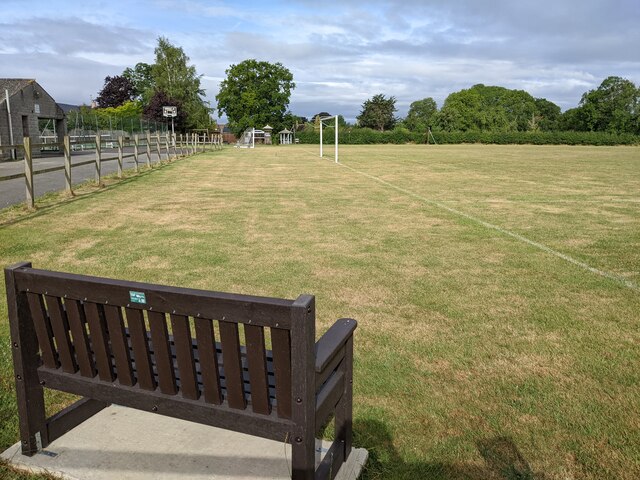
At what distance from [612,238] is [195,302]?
833 centimetres

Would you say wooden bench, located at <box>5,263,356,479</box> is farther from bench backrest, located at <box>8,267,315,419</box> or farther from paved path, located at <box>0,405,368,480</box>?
paved path, located at <box>0,405,368,480</box>

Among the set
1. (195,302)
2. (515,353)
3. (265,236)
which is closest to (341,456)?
(195,302)

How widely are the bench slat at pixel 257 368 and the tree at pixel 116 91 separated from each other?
364ft

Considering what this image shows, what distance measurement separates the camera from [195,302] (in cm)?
219

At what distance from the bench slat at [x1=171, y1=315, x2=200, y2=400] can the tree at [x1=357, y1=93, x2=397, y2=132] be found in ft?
381

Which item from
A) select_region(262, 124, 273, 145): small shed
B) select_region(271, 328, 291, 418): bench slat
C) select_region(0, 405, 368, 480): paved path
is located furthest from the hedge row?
select_region(271, 328, 291, 418): bench slat

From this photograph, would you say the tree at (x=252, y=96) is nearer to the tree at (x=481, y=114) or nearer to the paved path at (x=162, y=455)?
the tree at (x=481, y=114)

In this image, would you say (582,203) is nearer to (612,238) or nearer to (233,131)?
(612,238)

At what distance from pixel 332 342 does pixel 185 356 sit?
2.01 feet

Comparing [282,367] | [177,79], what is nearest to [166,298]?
[282,367]

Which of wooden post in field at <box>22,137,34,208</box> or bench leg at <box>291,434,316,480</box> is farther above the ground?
wooden post in field at <box>22,137,34,208</box>

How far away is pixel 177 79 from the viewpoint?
79.4 meters

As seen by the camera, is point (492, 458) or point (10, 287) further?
point (492, 458)

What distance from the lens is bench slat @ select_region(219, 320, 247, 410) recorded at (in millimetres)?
2180
